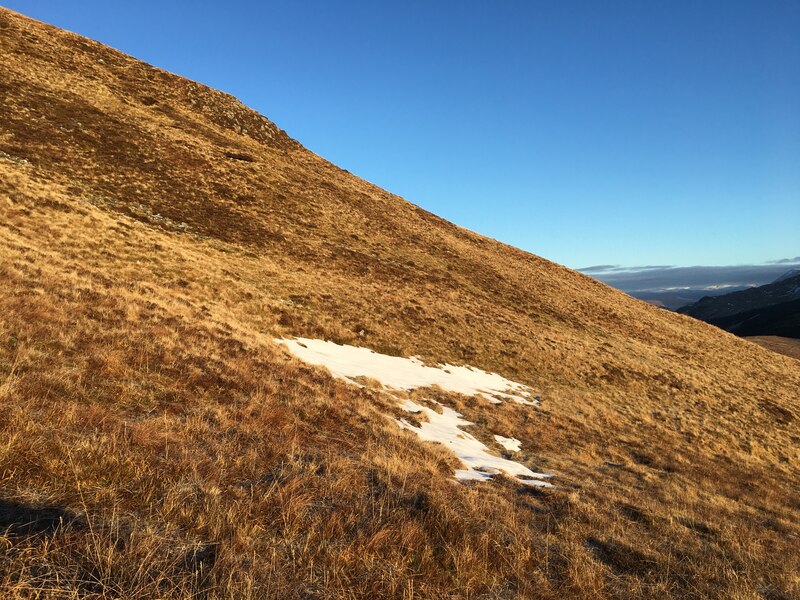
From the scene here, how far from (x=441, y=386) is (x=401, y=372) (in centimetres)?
186

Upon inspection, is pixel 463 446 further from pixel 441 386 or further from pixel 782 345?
pixel 782 345

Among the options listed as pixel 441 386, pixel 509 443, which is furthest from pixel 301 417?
pixel 441 386

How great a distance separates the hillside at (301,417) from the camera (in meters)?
3.75

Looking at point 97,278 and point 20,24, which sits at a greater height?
point 20,24

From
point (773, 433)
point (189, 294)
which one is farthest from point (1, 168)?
point (773, 433)

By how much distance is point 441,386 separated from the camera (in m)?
17.7

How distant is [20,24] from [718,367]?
246 feet

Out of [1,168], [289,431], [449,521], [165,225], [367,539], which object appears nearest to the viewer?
[367,539]

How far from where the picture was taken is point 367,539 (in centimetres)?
413

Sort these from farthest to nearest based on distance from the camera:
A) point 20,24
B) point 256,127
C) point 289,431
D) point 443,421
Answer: point 256,127 → point 20,24 → point 443,421 → point 289,431

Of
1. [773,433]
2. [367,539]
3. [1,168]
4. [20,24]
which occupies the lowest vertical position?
[773,433]

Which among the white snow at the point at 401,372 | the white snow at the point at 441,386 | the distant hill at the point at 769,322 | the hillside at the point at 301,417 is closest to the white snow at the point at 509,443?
the white snow at the point at 441,386

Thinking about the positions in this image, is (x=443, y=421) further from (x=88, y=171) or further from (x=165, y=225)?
(x=88, y=171)

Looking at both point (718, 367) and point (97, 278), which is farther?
point (718, 367)
